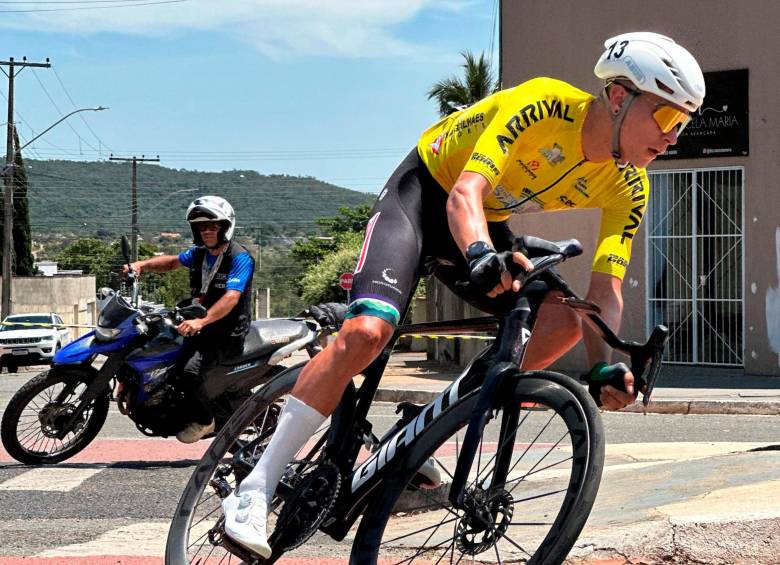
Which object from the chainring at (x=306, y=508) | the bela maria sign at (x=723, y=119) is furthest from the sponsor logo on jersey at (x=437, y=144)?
the bela maria sign at (x=723, y=119)

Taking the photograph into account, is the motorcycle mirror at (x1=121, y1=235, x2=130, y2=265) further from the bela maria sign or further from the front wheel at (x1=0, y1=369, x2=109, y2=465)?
the bela maria sign

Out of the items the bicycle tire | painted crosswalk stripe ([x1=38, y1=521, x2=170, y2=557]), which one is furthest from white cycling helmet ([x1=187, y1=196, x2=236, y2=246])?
the bicycle tire

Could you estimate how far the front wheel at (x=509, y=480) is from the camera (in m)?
3.17

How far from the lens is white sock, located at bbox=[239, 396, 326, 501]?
3832 mm

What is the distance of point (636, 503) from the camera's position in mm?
5105

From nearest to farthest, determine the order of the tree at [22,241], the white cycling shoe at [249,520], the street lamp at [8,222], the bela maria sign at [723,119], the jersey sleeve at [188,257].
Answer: the white cycling shoe at [249,520]
the jersey sleeve at [188,257]
the bela maria sign at [723,119]
the street lamp at [8,222]
the tree at [22,241]

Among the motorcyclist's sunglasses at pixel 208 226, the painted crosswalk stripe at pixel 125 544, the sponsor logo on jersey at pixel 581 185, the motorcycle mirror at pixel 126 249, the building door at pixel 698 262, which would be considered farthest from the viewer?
the building door at pixel 698 262

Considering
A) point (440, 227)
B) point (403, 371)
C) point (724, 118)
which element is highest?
point (724, 118)

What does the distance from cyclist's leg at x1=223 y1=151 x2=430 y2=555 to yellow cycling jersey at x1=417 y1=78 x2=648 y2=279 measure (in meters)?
0.35

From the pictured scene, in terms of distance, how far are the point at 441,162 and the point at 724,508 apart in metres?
1.89

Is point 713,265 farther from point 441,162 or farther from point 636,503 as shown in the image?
point 441,162

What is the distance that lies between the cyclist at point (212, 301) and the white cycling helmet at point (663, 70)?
4.58m

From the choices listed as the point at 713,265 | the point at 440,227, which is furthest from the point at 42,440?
the point at 713,265

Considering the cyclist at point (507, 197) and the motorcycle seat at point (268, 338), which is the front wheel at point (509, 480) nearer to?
the cyclist at point (507, 197)
